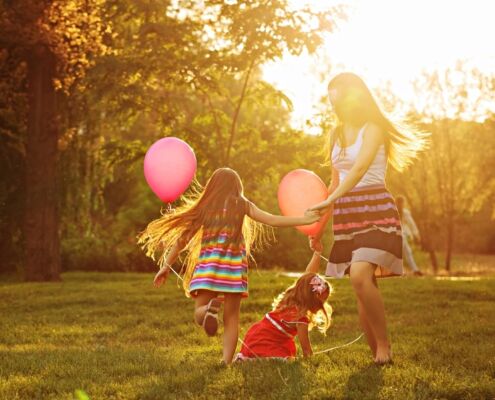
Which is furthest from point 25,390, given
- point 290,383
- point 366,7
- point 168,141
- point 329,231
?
point 329,231

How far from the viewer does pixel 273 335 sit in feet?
Result: 20.0

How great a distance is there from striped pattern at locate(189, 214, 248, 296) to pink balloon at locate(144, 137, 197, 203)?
153cm

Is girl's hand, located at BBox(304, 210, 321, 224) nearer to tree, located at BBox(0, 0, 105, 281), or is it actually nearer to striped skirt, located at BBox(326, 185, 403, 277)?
striped skirt, located at BBox(326, 185, 403, 277)

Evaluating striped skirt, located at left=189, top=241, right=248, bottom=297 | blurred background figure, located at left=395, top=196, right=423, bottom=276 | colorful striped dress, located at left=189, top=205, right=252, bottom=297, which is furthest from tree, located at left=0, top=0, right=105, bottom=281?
striped skirt, located at left=189, top=241, right=248, bottom=297

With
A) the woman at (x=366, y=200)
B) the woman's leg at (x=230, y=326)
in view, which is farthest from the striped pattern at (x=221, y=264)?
the woman at (x=366, y=200)

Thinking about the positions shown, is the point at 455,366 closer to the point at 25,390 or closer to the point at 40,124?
the point at 25,390

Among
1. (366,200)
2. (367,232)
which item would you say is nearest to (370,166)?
(366,200)

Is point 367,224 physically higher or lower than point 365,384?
higher

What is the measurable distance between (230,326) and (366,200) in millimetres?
1456

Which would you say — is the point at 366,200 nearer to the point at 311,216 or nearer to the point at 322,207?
the point at 322,207

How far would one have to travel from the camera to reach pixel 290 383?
5.00 metres

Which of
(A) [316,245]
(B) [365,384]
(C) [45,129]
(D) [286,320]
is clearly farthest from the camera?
(C) [45,129]

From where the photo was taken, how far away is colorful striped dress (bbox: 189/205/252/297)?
229 inches

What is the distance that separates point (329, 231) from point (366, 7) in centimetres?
1140
